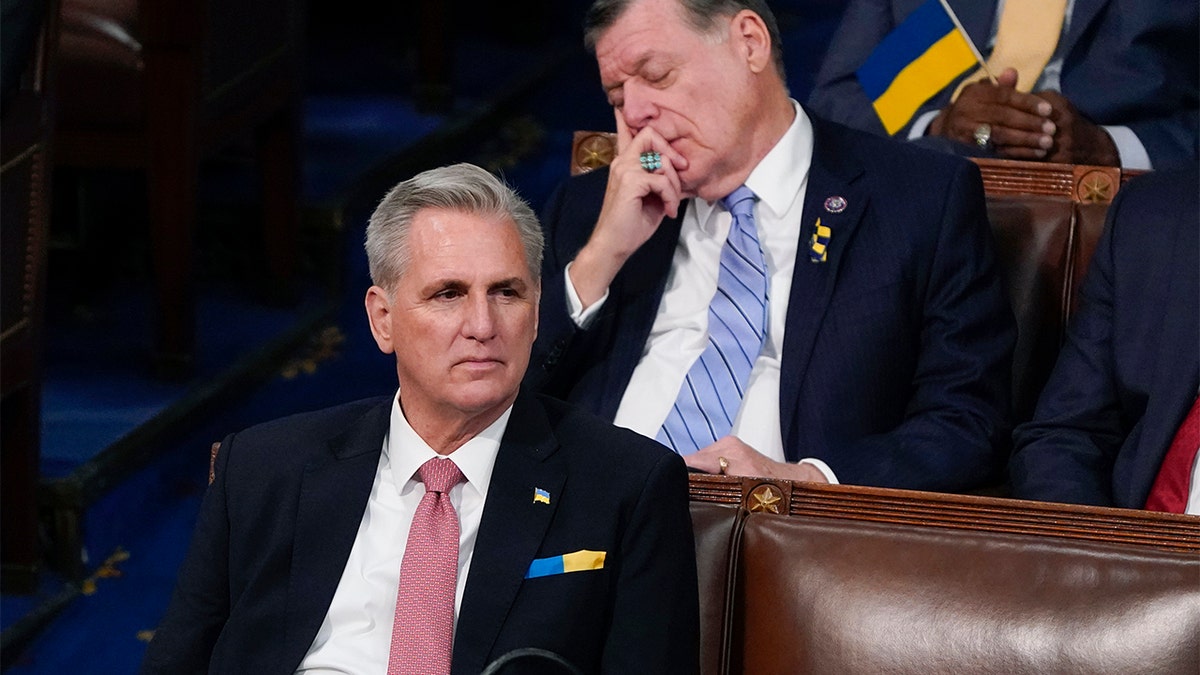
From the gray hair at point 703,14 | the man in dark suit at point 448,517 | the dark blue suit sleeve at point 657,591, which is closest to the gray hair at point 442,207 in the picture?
the man in dark suit at point 448,517

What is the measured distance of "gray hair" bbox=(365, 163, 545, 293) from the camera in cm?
174

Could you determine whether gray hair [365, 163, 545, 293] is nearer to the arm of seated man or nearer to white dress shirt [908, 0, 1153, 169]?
the arm of seated man

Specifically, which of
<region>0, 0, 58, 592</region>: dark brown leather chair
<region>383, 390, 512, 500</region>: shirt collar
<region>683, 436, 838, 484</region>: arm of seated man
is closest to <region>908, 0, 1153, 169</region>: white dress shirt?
<region>683, 436, 838, 484</region>: arm of seated man

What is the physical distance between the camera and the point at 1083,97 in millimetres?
2898

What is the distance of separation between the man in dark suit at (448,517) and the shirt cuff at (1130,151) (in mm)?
1414

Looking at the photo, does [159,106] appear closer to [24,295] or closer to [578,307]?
[24,295]

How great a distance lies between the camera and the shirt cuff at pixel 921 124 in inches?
116

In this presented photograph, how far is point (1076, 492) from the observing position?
2145mm

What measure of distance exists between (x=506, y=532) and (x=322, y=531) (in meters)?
0.20

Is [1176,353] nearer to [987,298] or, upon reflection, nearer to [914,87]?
[987,298]

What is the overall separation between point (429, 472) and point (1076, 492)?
0.88 meters

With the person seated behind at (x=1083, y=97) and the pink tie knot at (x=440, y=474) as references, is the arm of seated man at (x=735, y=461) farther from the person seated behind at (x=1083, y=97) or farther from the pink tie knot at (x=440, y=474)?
the person seated behind at (x=1083, y=97)

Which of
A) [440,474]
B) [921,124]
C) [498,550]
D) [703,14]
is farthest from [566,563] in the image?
[921,124]

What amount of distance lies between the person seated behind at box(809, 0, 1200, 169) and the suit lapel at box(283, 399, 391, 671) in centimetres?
137
